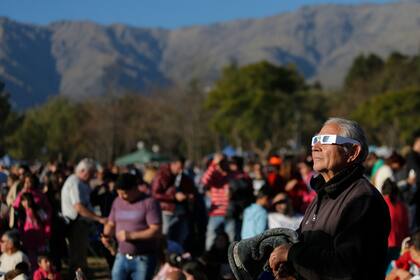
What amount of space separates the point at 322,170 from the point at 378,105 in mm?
62950

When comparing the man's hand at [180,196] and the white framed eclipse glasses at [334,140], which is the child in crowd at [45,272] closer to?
the man's hand at [180,196]

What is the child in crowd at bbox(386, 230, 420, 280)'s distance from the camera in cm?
825

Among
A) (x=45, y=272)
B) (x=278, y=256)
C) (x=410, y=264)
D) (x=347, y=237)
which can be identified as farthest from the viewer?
(x=45, y=272)

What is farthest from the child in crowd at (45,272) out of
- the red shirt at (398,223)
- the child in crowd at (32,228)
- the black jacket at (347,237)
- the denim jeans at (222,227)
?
the black jacket at (347,237)

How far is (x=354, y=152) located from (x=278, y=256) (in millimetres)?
565

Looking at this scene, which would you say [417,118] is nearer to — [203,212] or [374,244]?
[203,212]

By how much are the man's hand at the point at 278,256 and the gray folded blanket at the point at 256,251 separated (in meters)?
0.16

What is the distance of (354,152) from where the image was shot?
3.72m

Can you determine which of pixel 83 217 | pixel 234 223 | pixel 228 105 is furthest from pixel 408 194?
pixel 228 105

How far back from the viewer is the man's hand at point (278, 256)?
11.8ft

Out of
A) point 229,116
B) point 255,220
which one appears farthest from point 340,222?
point 229,116

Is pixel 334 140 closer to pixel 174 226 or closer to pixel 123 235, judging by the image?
pixel 123 235

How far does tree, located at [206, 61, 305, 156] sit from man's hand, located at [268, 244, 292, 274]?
214ft

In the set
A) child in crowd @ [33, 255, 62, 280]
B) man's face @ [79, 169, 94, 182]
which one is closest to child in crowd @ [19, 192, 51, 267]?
man's face @ [79, 169, 94, 182]
